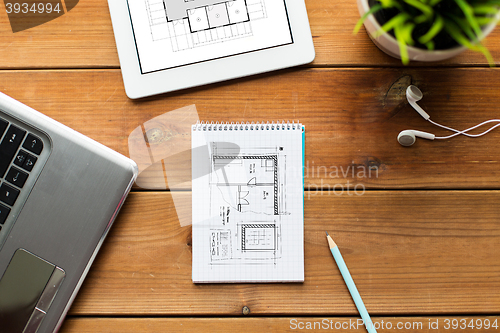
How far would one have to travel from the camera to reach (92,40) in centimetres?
55

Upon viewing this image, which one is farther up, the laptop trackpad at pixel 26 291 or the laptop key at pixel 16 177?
the laptop key at pixel 16 177

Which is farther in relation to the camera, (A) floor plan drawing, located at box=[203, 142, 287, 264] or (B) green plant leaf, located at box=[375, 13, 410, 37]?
(A) floor plan drawing, located at box=[203, 142, 287, 264]

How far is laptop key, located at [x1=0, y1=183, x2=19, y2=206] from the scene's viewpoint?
1.57 ft

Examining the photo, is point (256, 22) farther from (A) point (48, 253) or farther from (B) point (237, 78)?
(A) point (48, 253)

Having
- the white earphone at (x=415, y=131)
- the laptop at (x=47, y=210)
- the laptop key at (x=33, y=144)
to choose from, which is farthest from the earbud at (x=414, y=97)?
the laptop key at (x=33, y=144)

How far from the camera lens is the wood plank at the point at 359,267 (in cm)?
53

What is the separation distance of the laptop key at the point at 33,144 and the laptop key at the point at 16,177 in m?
0.03

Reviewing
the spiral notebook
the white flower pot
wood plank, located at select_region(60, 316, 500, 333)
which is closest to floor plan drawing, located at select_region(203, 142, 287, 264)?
the spiral notebook

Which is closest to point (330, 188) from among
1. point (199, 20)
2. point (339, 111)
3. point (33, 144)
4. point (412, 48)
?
point (339, 111)

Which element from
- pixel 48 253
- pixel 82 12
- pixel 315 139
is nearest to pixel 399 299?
pixel 315 139

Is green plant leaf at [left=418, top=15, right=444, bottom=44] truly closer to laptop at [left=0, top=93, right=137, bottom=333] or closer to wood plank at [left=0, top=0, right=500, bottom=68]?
wood plank at [left=0, top=0, right=500, bottom=68]

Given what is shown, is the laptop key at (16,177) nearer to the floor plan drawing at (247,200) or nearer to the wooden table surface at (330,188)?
the wooden table surface at (330,188)

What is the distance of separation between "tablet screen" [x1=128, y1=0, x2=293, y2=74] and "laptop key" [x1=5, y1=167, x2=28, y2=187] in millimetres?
234

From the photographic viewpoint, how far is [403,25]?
40 centimetres
